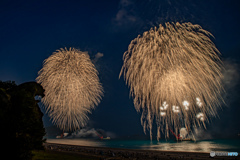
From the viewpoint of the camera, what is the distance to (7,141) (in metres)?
17.3

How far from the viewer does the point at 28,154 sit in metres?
18.0

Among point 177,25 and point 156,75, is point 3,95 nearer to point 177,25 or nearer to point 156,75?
point 156,75

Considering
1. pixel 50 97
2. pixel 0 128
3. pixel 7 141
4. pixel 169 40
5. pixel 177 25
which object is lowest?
pixel 7 141

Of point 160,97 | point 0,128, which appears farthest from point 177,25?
point 0,128

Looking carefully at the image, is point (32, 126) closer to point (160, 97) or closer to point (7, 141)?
point (7, 141)

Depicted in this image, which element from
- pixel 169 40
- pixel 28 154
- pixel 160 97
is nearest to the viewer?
pixel 28 154

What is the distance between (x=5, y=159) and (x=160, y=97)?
110ft

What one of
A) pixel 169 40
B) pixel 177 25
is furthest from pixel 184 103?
pixel 177 25

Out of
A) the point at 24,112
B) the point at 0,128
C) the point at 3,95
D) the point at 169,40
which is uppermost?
the point at 169,40

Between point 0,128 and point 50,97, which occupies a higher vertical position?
point 50,97

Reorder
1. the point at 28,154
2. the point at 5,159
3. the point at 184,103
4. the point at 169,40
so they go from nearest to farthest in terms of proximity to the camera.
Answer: the point at 5,159, the point at 28,154, the point at 169,40, the point at 184,103

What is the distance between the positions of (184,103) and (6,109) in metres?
35.5

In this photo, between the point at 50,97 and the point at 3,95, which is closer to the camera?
the point at 3,95

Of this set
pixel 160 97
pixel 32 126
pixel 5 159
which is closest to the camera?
pixel 5 159
